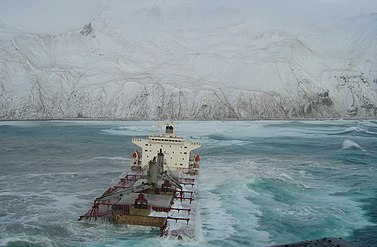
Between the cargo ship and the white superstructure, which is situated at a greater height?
the white superstructure

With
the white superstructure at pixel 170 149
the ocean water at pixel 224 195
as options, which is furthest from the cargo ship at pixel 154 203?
the ocean water at pixel 224 195

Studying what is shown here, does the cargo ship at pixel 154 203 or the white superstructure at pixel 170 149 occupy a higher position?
the white superstructure at pixel 170 149

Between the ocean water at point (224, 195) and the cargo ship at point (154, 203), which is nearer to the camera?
the ocean water at point (224, 195)

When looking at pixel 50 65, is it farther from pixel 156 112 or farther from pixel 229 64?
pixel 229 64

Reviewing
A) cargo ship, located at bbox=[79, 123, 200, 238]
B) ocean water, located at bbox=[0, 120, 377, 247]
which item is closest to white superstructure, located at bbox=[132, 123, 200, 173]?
cargo ship, located at bbox=[79, 123, 200, 238]

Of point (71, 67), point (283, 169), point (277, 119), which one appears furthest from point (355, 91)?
point (283, 169)

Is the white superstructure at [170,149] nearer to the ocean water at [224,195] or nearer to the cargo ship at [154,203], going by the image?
the cargo ship at [154,203]

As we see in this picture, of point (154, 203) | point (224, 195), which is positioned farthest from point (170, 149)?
point (154, 203)

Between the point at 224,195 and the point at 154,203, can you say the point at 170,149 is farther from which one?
the point at 154,203

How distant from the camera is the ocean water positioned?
23.4 meters

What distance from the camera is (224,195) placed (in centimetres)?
3378

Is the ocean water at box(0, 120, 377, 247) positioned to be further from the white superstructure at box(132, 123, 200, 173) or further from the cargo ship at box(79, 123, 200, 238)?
the white superstructure at box(132, 123, 200, 173)

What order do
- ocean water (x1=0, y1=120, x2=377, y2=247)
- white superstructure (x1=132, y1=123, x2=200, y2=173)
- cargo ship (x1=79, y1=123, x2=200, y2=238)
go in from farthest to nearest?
1. white superstructure (x1=132, y1=123, x2=200, y2=173)
2. cargo ship (x1=79, y1=123, x2=200, y2=238)
3. ocean water (x1=0, y1=120, x2=377, y2=247)

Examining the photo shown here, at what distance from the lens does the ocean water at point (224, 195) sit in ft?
76.8
